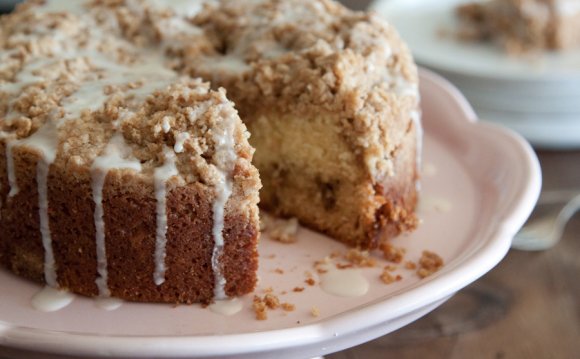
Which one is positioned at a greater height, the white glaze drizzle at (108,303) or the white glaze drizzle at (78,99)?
the white glaze drizzle at (78,99)

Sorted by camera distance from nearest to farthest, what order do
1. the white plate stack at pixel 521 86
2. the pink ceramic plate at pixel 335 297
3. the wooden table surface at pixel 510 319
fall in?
the pink ceramic plate at pixel 335 297, the wooden table surface at pixel 510 319, the white plate stack at pixel 521 86

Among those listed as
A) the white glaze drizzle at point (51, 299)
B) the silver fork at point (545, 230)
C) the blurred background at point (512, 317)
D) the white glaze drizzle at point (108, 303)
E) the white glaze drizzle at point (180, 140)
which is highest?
the white glaze drizzle at point (180, 140)

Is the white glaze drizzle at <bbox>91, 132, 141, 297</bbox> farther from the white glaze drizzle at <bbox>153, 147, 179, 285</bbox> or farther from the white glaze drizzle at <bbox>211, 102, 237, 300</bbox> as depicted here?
the white glaze drizzle at <bbox>211, 102, 237, 300</bbox>

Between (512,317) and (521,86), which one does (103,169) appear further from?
(521,86)

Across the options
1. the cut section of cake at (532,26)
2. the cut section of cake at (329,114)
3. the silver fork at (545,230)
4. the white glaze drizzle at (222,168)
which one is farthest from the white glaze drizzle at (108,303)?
the cut section of cake at (532,26)

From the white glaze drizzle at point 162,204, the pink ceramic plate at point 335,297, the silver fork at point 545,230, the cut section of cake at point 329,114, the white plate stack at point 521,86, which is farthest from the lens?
the white plate stack at point 521,86

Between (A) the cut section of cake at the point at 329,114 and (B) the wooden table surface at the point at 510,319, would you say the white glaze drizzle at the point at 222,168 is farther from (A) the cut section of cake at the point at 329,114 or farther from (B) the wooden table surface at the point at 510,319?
(B) the wooden table surface at the point at 510,319
